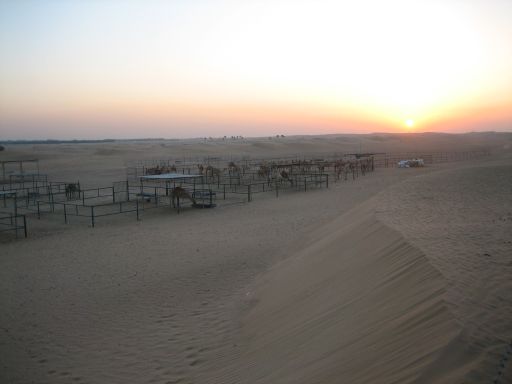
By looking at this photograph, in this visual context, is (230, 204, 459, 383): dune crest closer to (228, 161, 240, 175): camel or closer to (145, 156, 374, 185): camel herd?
(145, 156, 374, 185): camel herd

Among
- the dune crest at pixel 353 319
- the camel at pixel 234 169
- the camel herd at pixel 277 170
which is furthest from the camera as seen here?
the camel at pixel 234 169

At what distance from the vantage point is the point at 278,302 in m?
8.90

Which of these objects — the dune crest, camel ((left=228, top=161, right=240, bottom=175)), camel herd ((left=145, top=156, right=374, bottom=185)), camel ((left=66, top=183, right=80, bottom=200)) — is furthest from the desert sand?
camel ((left=228, top=161, right=240, bottom=175))

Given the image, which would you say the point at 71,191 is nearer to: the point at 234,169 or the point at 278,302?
the point at 234,169

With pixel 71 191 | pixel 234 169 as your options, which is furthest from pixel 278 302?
pixel 234 169

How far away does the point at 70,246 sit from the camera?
1592cm

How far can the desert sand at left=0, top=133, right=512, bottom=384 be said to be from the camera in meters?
5.00

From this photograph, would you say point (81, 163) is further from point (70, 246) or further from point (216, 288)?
point (216, 288)

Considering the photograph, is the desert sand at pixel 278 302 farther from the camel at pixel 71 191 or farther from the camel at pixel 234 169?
the camel at pixel 234 169

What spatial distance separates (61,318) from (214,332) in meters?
3.47

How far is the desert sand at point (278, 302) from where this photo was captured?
500 cm

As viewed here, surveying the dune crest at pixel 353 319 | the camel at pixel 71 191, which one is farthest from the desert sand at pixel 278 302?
the camel at pixel 71 191

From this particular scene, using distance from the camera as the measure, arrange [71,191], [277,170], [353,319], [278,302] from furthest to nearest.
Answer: [277,170]
[71,191]
[278,302]
[353,319]

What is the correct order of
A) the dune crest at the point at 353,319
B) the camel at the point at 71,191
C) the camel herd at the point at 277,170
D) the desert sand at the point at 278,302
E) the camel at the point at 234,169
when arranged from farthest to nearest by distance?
the camel at the point at 234,169 → the camel herd at the point at 277,170 → the camel at the point at 71,191 → the desert sand at the point at 278,302 → the dune crest at the point at 353,319
